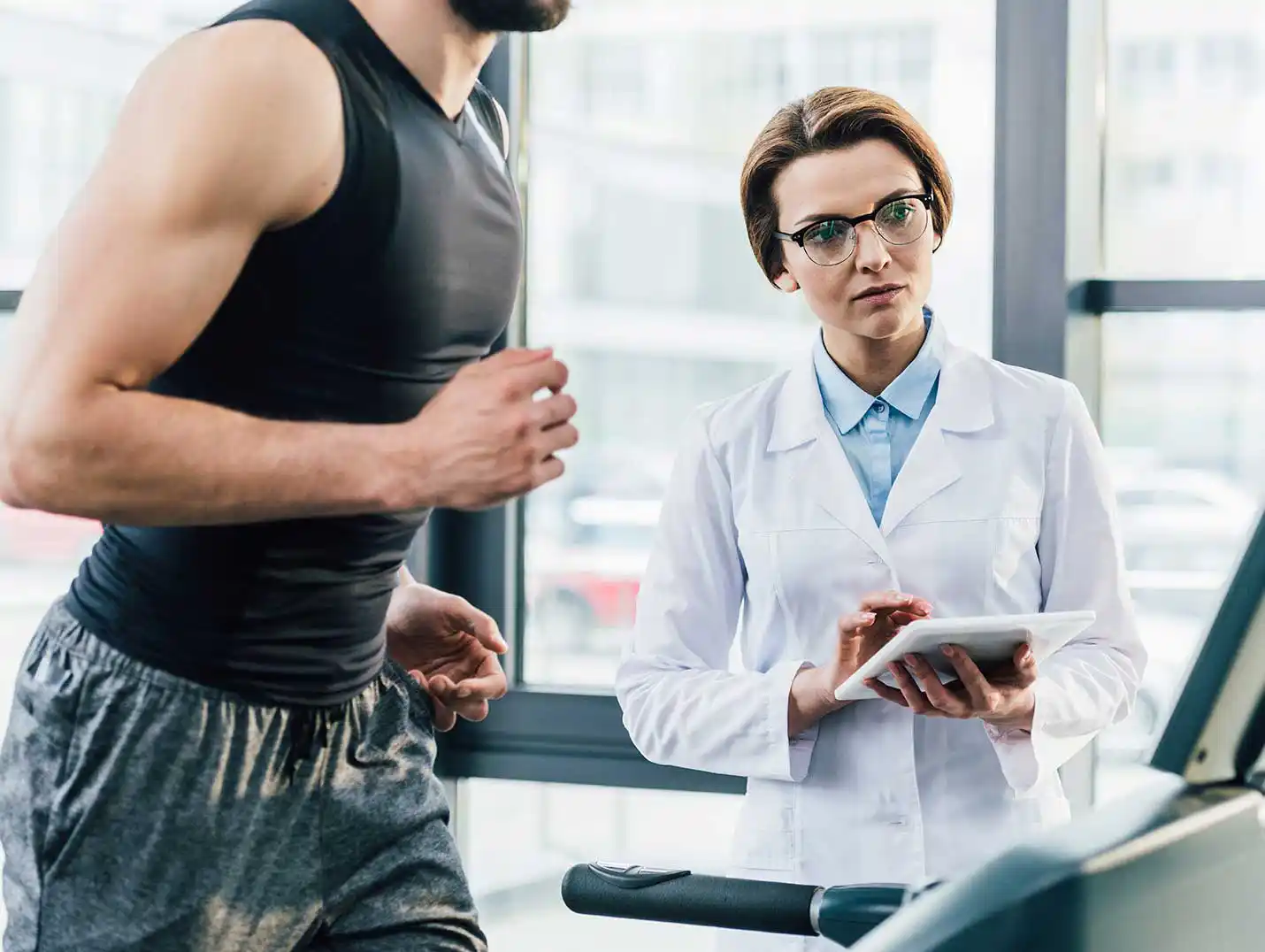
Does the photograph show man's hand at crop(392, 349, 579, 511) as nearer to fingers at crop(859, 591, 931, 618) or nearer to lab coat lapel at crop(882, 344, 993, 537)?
fingers at crop(859, 591, 931, 618)

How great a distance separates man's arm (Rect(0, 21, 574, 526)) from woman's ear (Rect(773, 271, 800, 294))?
904 mm

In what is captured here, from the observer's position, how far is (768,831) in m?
1.76

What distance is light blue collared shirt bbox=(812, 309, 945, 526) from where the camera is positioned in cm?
185

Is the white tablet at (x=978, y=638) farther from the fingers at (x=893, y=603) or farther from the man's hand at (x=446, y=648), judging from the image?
the man's hand at (x=446, y=648)

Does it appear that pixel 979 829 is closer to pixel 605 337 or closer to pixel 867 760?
pixel 867 760

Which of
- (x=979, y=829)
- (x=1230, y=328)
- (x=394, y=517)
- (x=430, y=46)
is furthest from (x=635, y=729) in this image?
(x=1230, y=328)

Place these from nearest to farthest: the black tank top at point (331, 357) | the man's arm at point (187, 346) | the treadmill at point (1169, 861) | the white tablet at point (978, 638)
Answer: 1. the treadmill at point (1169, 861)
2. the man's arm at point (187, 346)
3. the black tank top at point (331, 357)
4. the white tablet at point (978, 638)

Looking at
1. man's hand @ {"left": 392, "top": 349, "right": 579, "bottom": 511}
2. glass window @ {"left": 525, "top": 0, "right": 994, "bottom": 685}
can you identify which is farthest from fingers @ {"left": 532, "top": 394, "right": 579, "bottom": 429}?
glass window @ {"left": 525, "top": 0, "right": 994, "bottom": 685}

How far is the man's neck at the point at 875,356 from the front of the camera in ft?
6.15

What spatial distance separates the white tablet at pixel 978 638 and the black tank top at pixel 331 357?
1.60ft

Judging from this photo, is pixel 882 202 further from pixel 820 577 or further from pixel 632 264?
pixel 632 264

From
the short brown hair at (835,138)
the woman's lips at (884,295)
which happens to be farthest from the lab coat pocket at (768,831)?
the short brown hair at (835,138)

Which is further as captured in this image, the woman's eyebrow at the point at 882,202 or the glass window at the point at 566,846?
the glass window at the point at 566,846

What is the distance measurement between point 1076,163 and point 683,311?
657 millimetres
